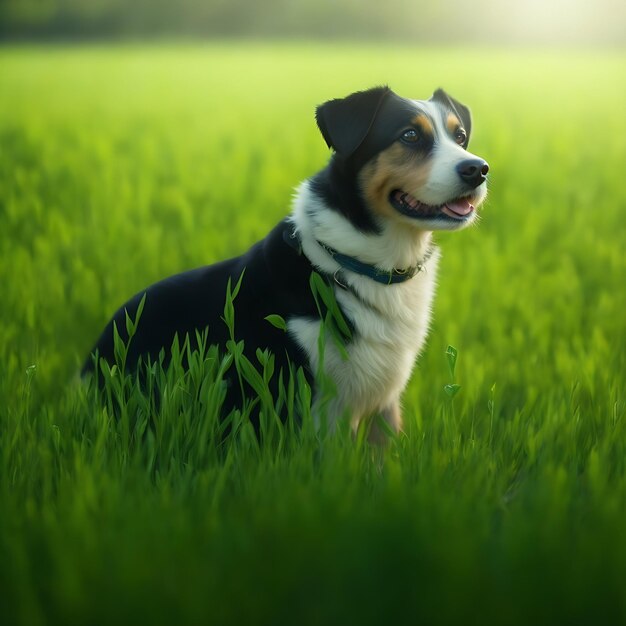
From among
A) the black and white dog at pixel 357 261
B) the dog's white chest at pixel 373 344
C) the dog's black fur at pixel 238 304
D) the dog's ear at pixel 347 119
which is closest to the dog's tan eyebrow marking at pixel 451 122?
the black and white dog at pixel 357 261

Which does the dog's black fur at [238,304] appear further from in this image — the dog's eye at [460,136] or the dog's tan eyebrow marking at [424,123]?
the dog's eye at [460,136]

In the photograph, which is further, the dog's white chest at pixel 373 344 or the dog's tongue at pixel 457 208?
the dog's tongue at pixel 457 208

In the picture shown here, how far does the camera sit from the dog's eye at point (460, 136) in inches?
132

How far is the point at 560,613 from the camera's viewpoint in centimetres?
187

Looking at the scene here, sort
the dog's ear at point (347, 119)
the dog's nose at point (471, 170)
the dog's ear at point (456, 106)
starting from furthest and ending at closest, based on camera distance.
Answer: the dog's ear at point (456, 106)
the dog's ear at point (347, 119)
the dog's nose at point (471, 170)

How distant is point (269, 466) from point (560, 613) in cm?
90

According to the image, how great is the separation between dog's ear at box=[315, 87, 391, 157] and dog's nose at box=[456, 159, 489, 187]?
37 centimetres

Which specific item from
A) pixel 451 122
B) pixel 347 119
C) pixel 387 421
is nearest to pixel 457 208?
pixel 451 122

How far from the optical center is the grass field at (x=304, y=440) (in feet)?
6.18

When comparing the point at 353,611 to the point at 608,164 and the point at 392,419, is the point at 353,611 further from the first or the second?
the point at 608,164

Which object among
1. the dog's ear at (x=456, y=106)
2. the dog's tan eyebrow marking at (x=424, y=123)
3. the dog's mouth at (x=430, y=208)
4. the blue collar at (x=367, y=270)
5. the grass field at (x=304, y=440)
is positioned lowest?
the grass field at (x=304, y=440)

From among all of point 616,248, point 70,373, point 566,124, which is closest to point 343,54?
point 566,124

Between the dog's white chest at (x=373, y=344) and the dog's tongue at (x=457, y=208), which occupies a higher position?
the dog's tongue at (x=457, y=208)

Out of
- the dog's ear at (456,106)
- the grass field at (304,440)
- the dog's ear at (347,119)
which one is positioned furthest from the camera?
the dog's ear at (456,106)
